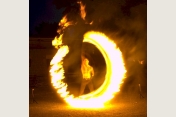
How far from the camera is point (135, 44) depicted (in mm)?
20703

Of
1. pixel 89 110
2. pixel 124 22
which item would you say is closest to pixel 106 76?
pixel 89 110

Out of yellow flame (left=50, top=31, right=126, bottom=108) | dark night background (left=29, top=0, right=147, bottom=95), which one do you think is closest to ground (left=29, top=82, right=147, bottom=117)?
yellow flame (left=50, top=31, right=126, bottom=108)

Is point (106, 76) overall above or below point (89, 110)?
above

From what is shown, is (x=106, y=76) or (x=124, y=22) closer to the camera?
(x=106, y=76)

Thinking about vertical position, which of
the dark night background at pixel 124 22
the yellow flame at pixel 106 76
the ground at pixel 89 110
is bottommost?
the ground at pixel 89 110

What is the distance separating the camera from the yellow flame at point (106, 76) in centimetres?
1288

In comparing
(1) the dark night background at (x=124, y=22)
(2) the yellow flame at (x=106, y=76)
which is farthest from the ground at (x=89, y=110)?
(1) the dark night background at (x=124, y=22)

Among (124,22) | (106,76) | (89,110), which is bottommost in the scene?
(89,110)

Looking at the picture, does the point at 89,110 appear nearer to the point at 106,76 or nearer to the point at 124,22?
the point at 106,76

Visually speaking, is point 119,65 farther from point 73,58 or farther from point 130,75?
point 73,58

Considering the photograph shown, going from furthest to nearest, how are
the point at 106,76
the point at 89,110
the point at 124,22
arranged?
the point at 124,22
the point at 106,76
the point at 89,110

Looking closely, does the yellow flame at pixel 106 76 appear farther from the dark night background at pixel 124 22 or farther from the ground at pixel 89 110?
the dark night background at pixel 124 22

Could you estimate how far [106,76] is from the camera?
1300 centimetres

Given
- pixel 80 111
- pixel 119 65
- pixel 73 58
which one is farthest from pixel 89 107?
pixel 73 58
